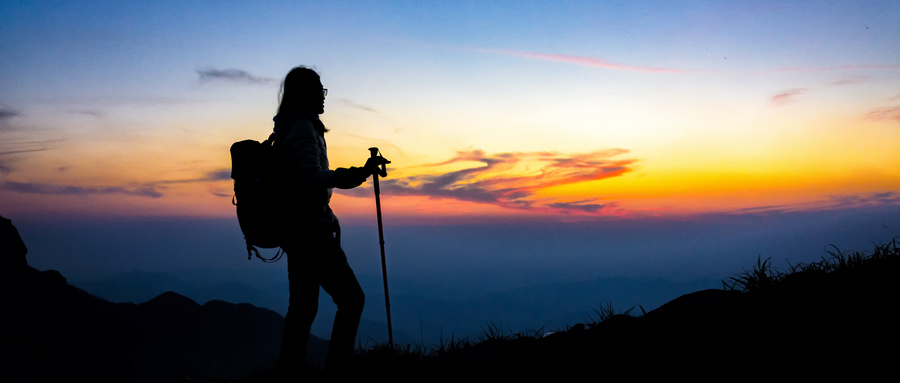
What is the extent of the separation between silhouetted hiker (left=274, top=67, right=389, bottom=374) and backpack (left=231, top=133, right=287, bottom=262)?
0.28 feet

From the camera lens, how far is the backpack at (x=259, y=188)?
14.4 ft

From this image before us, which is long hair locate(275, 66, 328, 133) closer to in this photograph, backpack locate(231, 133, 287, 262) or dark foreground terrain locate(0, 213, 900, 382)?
backpack locate(231, 133, 287, 262)

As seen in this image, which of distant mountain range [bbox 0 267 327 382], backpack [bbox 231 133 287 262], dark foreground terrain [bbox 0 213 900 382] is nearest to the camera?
dark foreground terrain [bbox 0 213 900 382]

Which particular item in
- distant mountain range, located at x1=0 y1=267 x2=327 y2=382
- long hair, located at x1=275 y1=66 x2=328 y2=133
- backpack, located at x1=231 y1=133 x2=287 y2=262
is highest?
long hair, located at x1=275 y1=66 x2=328 y2=133

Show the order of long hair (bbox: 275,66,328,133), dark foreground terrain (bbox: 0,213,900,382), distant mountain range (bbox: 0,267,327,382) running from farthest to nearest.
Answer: distant mountain range (bbox: 0,267,327,382), long hair (bbox: 275,66,328,133), dark foreground terrain (bbox: 0,213,900,382)

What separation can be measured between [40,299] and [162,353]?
1251 centimetres

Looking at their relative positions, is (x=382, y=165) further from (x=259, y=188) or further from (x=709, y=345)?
(x=709, y=345)

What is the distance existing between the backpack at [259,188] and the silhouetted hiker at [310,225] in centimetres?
8

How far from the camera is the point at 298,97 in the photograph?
185 inches

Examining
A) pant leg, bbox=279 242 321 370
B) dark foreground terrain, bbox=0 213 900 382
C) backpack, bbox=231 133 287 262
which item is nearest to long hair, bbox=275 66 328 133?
backpack, bbox=231 133 287 262

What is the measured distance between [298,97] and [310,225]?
116cm

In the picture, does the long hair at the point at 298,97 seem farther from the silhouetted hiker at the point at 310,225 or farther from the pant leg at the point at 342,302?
the pant leg at the point at 342,302

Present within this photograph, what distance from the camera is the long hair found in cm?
469

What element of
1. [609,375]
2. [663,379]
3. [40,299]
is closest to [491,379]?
[609,375]
